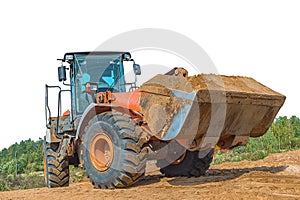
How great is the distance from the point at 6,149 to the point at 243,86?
2283 inches

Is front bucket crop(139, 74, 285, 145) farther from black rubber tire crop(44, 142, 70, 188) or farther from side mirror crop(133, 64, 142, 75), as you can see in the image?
Answer: black rubber tire crop(44, 142, 70, 188)

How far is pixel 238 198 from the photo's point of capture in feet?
17.1

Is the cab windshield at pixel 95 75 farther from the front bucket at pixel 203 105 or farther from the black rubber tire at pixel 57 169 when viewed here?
the front bucket at pixel 203 105

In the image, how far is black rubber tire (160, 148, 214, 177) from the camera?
8852 mm

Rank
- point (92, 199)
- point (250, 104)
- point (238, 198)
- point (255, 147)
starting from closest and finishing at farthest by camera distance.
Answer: point (238, 198) < point (92, 199) < point (250, 104) < point (255, 147)

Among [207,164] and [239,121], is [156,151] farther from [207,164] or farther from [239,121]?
[207,164]

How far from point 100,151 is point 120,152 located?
2.89 ft

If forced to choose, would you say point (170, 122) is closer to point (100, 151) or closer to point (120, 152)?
point (120, 152)

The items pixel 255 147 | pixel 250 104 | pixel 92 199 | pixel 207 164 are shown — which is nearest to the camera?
pixel 92 199

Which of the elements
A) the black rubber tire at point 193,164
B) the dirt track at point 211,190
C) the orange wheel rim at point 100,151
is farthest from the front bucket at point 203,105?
the black rubber tire at point 193,164

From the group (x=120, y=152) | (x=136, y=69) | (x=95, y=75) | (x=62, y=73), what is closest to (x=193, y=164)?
(x=120, y=152)

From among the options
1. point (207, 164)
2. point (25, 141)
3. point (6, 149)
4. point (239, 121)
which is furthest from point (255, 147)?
point (6, 149)

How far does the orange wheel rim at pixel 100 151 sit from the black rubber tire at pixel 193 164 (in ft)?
6.72

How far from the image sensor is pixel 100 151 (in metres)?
7.74
